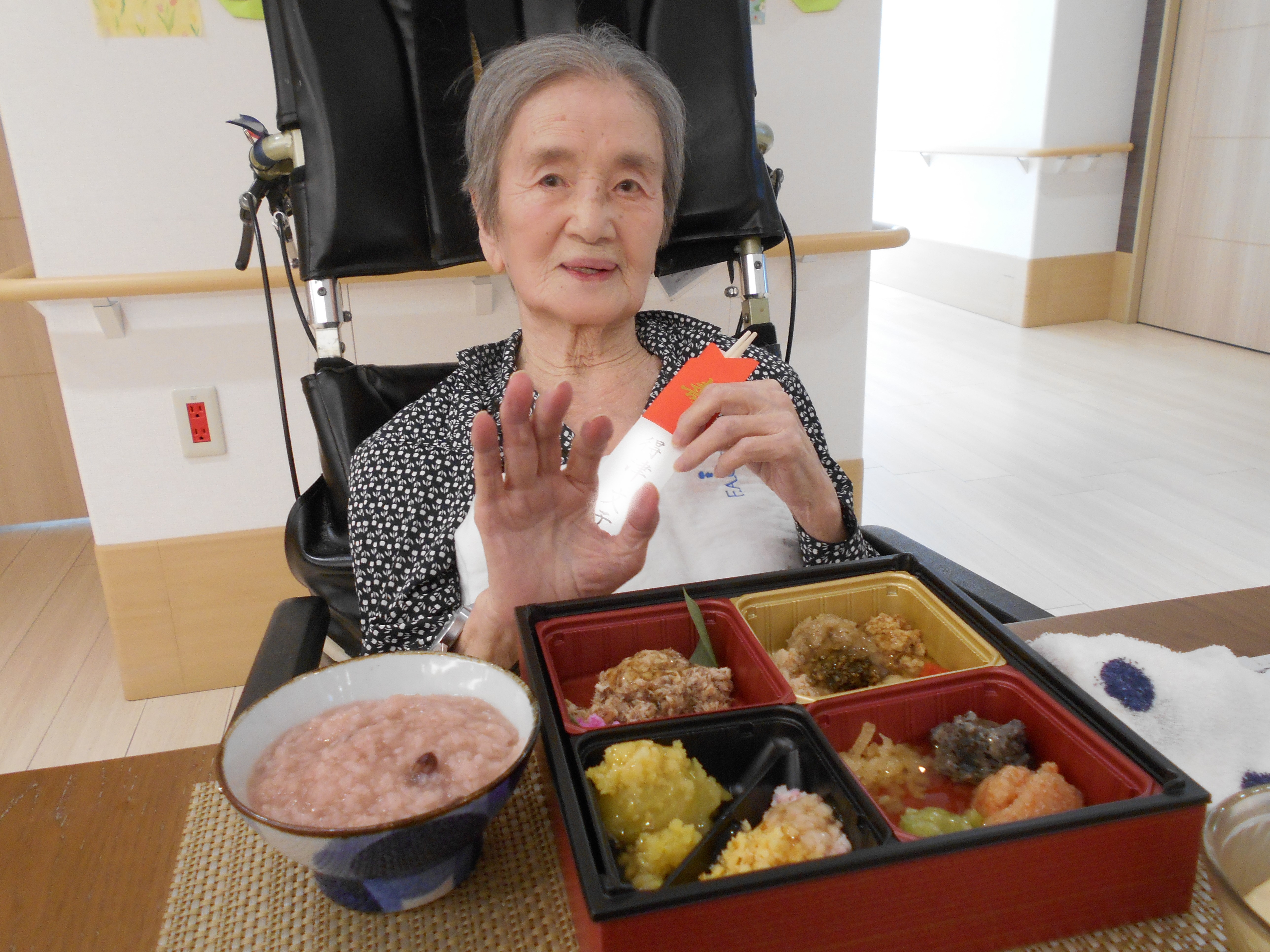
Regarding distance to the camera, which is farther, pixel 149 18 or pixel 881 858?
pixel 149 18

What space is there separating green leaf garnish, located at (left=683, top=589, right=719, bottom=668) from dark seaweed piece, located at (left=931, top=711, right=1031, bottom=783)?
20cm

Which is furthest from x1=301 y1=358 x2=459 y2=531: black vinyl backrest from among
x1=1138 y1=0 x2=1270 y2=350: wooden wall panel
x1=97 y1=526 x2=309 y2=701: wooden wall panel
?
x1=1138 y1=0 x2=1270 y2=350: wooden wall panel

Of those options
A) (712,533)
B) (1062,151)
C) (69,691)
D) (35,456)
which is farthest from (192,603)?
(1062,151)

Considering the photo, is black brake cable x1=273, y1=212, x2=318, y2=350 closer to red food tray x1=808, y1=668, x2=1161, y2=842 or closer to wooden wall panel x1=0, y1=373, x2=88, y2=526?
red food tray x1=808, y1=668, x2=1161, y2=842

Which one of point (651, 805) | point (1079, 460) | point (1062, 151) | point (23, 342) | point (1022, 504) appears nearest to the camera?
point (651, 805)

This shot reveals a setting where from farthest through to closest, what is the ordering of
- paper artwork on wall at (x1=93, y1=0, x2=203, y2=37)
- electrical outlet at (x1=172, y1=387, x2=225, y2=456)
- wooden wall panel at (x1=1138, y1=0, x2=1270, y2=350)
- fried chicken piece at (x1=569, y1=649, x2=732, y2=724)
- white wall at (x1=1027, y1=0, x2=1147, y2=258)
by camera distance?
white wall at (x1=1027, y1=0, x2=1147, y2=258), wooden wall panel at (x1=1138, y1=0, x2=1270, y2=350), electrical outlet at (x1=172, y1=387, x2=225, y2=456), paper artwork on wall at (x1=93, y1=0, x2=203, y2=37), fried chicken piece at (x1=569, y1=649, x2=732, y2=724)

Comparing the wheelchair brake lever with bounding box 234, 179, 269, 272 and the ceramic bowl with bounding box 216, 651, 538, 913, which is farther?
the wheelchair brake lever with bounding box 234, 179, 269, 272

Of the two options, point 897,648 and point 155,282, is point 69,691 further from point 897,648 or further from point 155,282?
point 897,648

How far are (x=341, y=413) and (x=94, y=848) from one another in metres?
0.72

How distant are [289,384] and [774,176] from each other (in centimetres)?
116

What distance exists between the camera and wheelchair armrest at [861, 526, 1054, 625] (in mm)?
1058

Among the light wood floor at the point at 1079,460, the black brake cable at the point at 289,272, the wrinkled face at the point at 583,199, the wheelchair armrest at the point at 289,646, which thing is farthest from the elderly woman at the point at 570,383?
the light wood floor at the point at 1079,460

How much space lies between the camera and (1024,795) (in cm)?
64

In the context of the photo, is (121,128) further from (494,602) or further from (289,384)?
(494,602)
